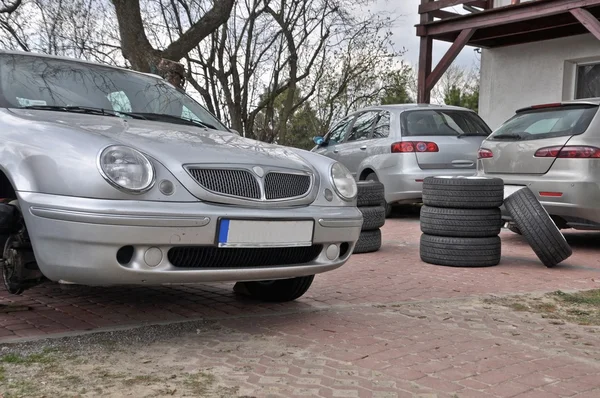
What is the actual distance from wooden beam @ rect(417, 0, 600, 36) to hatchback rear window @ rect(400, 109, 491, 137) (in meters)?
2.95

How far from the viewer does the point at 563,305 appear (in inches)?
180

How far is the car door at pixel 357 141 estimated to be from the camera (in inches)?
391

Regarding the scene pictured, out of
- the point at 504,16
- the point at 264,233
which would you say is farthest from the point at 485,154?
the point at 504,16

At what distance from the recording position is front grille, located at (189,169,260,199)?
3.27 meters

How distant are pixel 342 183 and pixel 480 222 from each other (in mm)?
2538

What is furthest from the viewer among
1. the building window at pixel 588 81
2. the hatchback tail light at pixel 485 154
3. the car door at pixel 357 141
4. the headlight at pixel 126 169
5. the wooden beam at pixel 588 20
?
the building window at pixel 588 81

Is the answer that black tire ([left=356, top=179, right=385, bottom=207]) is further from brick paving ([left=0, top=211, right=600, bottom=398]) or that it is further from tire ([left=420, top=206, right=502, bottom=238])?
brick paving ([left=0, top=211, right=600, bottom=398])

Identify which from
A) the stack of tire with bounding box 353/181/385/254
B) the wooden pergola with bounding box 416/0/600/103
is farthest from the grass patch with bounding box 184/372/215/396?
the wooden pergola with bounding box 416/0/600/103

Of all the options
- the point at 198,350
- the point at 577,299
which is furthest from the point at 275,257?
the point at 577,299

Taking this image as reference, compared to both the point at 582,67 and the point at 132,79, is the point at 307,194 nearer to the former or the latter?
the point at 132,79

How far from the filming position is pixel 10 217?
3316 millimetres

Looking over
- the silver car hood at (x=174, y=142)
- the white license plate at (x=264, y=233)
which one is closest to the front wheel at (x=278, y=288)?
the white license plate at (x=264, y=233)

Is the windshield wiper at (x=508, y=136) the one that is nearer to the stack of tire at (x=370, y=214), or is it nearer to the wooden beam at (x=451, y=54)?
the stack of tire at (x=370, y=214)

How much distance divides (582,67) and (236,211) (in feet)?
37.5
